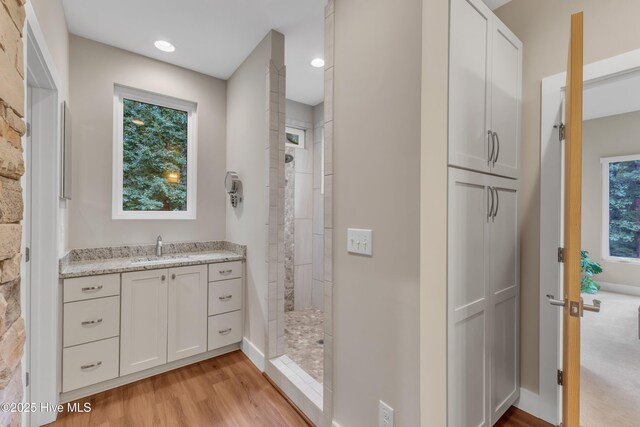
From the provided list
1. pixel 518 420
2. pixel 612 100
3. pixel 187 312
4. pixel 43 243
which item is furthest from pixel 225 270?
pixel 612 100

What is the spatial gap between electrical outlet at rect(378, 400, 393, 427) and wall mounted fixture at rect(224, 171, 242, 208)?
2.13 metres

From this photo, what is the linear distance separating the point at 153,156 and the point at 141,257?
99cm

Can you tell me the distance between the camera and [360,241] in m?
1.45

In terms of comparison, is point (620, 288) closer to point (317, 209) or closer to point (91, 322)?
point (317, 209)

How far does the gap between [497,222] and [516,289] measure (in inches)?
22.3

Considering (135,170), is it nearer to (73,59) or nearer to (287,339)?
(73,59)

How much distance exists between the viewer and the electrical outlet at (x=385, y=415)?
50.9 inches

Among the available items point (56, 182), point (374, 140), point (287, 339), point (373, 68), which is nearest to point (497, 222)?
point (374, 140)

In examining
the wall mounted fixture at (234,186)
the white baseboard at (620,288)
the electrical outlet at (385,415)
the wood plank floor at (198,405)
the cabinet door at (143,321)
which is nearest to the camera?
the electrical outlet at (385,415)

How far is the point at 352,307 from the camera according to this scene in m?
1.51

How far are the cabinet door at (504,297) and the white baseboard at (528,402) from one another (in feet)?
0.16

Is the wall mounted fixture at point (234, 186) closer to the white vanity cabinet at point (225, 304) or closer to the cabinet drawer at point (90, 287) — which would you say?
the white vanity cabinet at point (225, 304)

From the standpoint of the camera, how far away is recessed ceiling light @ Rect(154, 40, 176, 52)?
98.3 inches

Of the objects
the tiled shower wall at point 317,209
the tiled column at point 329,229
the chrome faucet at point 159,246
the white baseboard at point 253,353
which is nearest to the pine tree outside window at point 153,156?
the chrome faucet at point 159,246
